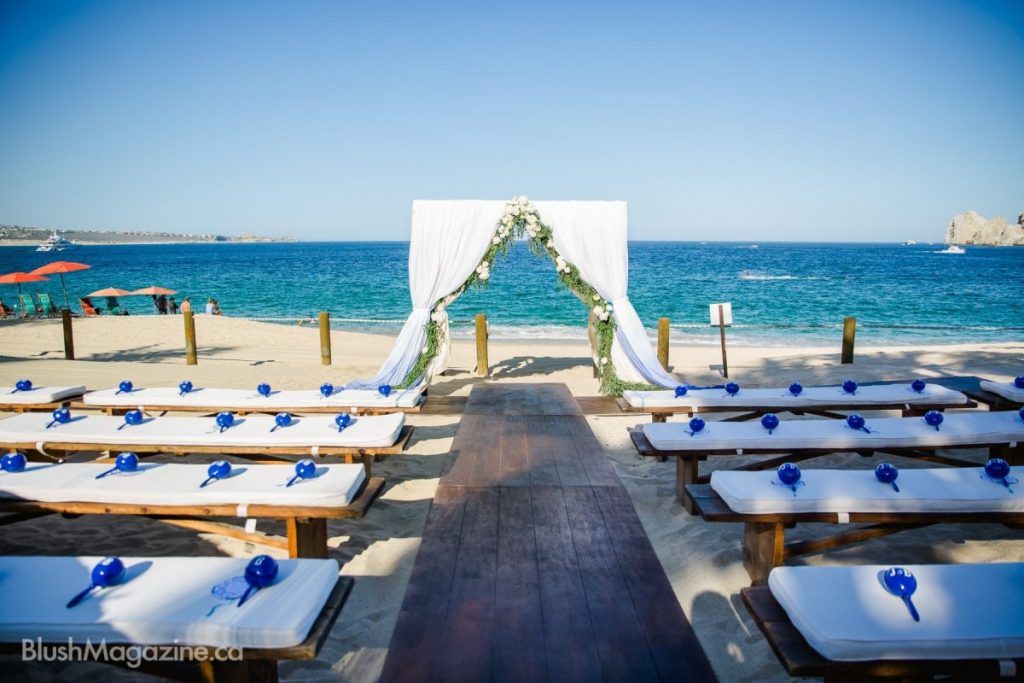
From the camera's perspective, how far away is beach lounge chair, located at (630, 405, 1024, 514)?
157 inches

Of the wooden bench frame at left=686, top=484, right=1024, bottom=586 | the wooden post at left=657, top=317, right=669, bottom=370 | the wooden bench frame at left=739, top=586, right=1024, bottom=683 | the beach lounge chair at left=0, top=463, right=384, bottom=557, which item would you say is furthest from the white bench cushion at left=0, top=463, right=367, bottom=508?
the wooden post at left=657, top=317, right=669, bottom=370

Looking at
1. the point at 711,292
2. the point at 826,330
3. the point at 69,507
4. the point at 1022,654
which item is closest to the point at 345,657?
the point at 69,507

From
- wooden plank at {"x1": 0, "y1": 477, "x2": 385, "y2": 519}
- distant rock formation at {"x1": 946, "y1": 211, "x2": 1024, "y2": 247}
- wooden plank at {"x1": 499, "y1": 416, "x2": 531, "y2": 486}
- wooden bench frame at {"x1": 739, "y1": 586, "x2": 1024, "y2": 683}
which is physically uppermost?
distant rock formation at {"x1": 946, "y1": 211, "x2": 1024, "y2": 247}

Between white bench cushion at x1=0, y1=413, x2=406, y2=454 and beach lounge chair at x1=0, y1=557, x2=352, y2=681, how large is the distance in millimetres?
1786

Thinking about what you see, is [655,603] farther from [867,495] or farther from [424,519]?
[424,519]

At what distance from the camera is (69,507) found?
10.3 ft

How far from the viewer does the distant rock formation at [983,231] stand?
86188 mm

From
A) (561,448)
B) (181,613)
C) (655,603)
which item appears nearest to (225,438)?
(181,613)

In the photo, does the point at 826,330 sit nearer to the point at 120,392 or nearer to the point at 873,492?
the point at 873,492

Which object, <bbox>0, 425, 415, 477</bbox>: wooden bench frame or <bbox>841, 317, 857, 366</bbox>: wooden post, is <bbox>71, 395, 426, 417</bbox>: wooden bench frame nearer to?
<bbox>0, 425, 415, 477</bbox>: wooden bench frame

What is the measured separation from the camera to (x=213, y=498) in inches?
122

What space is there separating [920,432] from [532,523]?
9.07 ft

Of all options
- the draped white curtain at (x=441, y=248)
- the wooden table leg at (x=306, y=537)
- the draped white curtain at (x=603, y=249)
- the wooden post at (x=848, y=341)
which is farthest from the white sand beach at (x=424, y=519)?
the draped white curtain at (x=441, y=248)

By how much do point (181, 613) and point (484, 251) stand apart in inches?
222
